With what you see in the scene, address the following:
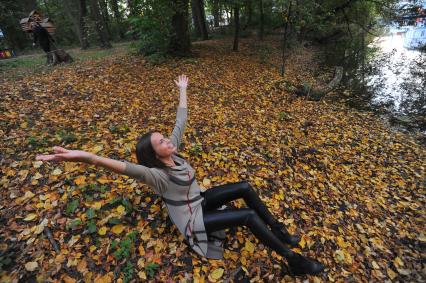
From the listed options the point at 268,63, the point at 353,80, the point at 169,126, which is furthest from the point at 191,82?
the point at 353,80

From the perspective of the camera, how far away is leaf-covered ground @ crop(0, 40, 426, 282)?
320 centimetres

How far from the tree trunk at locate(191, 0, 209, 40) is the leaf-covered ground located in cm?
1025

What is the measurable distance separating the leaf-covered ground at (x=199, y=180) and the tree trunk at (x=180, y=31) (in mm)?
2303

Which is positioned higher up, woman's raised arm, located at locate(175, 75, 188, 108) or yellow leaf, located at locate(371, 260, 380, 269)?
woman's raised arm, located at locate(175, 75, 188, 108)

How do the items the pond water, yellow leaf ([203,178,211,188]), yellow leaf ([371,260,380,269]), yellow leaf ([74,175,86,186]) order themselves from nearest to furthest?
yellow leaf ([371,260,380,269]) → yellow leaf ([74,175,86,186]) → yellow leaf ([203,178,211,188]) → the pond water

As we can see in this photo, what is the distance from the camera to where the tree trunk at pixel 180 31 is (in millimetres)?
9952

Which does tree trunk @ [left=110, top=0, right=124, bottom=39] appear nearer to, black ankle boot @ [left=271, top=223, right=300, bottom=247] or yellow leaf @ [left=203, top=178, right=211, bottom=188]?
yellow leaf @ [left=203, top=178, right=211, bottom=188]

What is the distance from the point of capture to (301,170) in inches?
216

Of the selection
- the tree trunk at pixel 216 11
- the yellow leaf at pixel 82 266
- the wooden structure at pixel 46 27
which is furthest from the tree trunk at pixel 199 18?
the yellow leaf at pixel 82 266

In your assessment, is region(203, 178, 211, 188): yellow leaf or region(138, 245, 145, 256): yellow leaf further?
region(203, 178, 211, 188): yellow leaf

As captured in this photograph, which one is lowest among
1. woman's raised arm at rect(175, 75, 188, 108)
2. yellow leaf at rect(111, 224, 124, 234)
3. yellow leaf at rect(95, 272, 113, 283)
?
yellow leaf at rect(95, 272, 113, 283)

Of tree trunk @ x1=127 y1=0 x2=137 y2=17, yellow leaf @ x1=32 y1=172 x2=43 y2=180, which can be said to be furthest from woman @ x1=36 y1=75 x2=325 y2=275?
tree trunk @ x1=127 y1=0 x2=137 y2=17

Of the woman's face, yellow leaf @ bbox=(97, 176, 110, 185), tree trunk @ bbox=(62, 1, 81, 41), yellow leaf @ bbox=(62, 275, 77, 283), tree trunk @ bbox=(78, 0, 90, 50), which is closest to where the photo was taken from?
the woman's face

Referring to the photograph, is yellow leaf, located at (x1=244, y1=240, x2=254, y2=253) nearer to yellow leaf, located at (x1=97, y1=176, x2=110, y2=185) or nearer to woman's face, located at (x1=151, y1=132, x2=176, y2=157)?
woman's face, located at (x1=151, y1=132, x2=176, y2=157)
